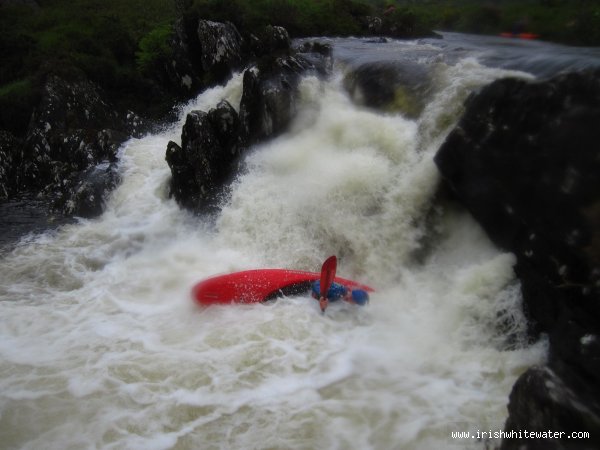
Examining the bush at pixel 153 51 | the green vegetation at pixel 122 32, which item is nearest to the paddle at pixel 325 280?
the green vegetation at pixel 122 32

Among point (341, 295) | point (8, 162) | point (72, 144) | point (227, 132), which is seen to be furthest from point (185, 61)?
point (341, 295)

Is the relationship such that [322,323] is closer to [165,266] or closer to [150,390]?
[150,390]

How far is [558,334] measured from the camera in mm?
4555

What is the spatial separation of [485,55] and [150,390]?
8.83 m

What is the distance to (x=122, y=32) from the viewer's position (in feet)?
54.5

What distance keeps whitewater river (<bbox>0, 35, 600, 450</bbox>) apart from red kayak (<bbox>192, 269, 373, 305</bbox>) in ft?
0.57

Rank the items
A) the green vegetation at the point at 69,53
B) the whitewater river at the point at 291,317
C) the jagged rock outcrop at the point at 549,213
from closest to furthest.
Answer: the jagged rock outcrop at the point at 549,213, the whitewater river at the point at 291,317, the green vegetation at the point at 69,53

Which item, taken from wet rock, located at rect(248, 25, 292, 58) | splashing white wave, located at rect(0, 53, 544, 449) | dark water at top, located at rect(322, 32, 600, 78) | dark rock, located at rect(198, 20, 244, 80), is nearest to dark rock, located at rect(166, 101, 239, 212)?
splashing white wave, located at rect(0, 53, 544, 449)

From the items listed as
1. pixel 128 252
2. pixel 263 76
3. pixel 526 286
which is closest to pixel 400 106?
pixel 263 76

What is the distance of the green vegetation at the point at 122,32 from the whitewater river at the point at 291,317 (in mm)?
4048

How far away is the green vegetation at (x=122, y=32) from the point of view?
13.5m

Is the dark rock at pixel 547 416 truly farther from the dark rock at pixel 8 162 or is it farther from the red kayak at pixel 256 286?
the dark rock at pixel 8 162

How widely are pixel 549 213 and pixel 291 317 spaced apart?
3562mm

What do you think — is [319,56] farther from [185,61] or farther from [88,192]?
[88,192]
